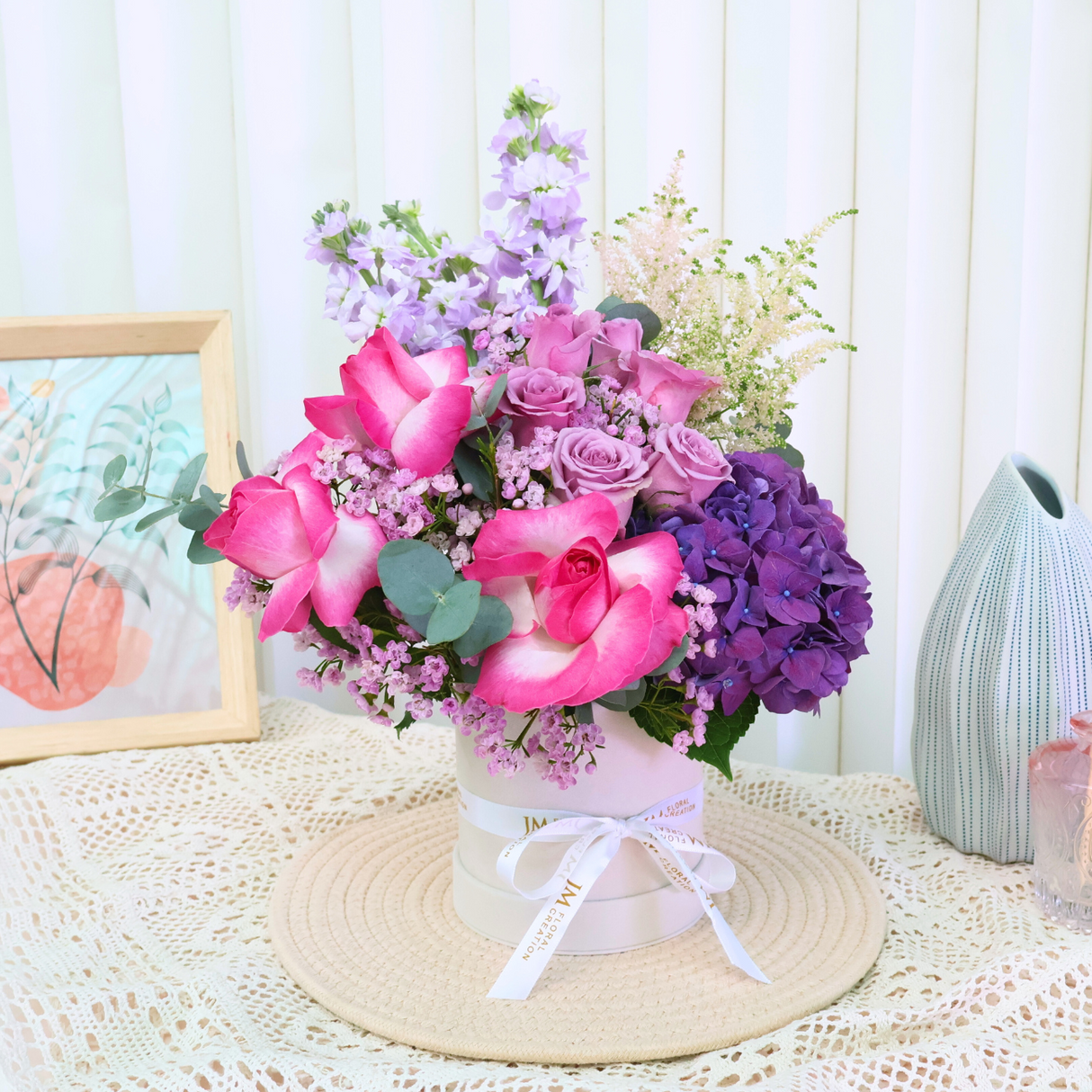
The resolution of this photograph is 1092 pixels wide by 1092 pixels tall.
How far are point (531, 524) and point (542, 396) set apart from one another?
8 cm

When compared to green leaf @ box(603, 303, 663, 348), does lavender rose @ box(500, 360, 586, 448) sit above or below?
below

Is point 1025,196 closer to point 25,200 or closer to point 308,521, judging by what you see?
point 308,521

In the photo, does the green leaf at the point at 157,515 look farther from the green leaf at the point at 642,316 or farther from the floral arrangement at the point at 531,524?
the green leaf at the point at 642,316

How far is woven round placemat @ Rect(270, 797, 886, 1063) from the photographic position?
59 cm

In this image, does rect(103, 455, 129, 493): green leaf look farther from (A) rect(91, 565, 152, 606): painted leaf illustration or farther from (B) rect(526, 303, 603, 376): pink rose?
(A) rect(91, 565, 152, 606): painted leaf illustration

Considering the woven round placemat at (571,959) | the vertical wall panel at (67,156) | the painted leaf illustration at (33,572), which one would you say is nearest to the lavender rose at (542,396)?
the woven round placemat at (571,959)

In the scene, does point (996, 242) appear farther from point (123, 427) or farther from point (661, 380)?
point (123, 427)

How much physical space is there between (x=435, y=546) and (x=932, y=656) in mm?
450

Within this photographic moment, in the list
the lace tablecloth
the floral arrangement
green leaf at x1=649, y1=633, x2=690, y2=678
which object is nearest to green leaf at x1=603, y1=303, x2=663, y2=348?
the floral arrangement

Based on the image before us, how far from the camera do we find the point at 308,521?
54cm

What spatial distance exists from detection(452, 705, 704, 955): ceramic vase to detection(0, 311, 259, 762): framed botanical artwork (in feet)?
1.56

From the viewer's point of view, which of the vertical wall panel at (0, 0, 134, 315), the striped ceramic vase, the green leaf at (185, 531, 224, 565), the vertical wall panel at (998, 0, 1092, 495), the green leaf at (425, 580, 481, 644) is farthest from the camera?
the vertical wall panel at (0, 0, 134, 315)

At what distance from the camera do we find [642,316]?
66 cm

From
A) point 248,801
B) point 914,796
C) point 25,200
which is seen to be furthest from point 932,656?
point 25,200
